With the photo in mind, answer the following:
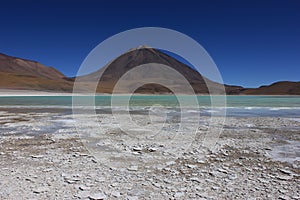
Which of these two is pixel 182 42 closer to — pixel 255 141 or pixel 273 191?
pixel 255 141

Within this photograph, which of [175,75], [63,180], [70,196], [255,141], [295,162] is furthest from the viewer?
[175,75]

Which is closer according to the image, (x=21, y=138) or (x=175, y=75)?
(x=21, y=138)

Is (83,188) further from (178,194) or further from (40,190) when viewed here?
(178,194)

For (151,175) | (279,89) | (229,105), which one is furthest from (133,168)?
(279,89)

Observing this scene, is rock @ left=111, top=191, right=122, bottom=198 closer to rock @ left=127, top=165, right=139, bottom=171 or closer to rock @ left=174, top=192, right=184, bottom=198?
rock @ left=174, top=192, right=184, bottom=198

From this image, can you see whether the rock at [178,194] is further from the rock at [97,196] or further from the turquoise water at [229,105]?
the turquoise water at [229,105]

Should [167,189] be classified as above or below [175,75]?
below

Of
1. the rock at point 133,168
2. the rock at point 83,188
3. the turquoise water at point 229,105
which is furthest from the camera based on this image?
the turquoise water at point 229,105

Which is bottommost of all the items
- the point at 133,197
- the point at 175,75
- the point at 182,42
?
the point at 133,197

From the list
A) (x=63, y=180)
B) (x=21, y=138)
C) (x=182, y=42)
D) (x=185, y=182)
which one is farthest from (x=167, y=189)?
(x=182, y=42)

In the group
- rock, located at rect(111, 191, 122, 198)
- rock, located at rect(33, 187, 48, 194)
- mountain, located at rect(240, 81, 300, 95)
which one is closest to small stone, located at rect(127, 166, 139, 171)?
rock, located at rect(111, 191, 122, 198)

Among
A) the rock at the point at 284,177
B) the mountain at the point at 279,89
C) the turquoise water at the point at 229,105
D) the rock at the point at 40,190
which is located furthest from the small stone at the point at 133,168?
the mountain at the point at 279,89
